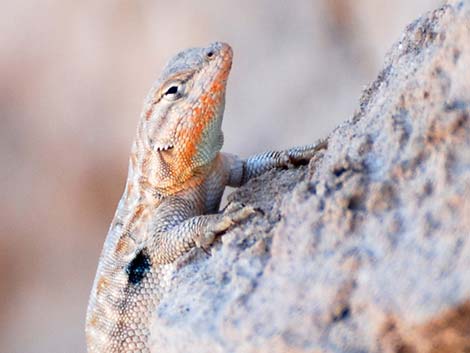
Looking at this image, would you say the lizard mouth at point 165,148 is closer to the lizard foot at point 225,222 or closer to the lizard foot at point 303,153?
the lizard foot at point 303,153

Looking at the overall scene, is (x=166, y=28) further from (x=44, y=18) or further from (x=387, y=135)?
(x=387, y=135)

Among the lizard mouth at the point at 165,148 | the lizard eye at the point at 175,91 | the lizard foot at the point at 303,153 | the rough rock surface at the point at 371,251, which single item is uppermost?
the lizard eye at the point at 175,91

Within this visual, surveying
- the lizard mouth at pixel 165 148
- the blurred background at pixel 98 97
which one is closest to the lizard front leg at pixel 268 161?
the lizard mouth at pixel 165 148

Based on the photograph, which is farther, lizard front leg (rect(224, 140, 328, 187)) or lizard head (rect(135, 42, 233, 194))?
lizard head (rect(135, 42, 233, 194))

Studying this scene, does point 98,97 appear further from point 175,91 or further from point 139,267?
point 139,267

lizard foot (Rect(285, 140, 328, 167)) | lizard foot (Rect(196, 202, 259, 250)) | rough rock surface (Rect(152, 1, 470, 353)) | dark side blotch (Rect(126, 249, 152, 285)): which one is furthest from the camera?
dark side blotch (Rect(126, 249, 152, 285))

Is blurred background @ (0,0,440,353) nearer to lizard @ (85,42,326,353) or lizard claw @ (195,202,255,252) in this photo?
lizard @ (85,42,326,353)

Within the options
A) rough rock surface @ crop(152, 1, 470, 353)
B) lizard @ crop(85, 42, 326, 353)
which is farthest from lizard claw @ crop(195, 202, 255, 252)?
lizard @ crop(85, 42, 326, 353)

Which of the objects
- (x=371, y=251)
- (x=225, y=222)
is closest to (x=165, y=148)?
(x=225, y=222)
